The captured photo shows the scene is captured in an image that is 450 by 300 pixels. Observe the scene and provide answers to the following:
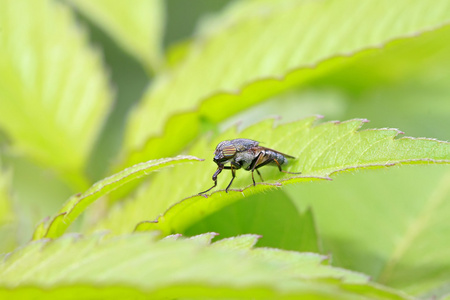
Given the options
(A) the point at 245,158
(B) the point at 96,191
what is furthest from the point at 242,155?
(B) the point at 96,191

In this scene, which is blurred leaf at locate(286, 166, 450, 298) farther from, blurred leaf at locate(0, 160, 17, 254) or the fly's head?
blurred leaf at locate(0, 160, 17, 254)

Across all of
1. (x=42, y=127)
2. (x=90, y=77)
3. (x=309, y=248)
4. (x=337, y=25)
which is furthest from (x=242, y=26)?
(x=309, y=248)

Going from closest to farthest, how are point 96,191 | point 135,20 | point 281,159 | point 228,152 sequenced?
point 96,191 < point 281,159 < point 228,152 < point 135,20

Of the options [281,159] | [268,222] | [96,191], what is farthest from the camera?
[281,159]

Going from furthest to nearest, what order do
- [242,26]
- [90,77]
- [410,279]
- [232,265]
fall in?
[90,77] < [242,26] < [410,279] < [232,265]

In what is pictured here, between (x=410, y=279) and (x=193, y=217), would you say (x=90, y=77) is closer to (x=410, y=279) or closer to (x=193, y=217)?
(x=193, y=217)

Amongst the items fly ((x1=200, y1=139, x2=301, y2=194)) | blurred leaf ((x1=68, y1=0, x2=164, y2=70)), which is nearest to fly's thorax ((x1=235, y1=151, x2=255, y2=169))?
fly ((x1=200, y1=139, x2=301, y2=194))

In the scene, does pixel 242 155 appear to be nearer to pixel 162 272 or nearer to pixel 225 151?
pixel 225 151

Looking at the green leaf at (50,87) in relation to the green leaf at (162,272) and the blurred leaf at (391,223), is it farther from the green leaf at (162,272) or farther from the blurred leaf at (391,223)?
the green leaf at (162,272)
